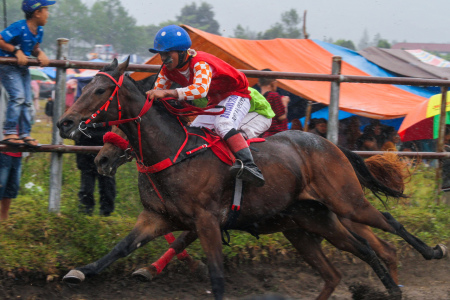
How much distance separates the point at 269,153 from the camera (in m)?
4.36

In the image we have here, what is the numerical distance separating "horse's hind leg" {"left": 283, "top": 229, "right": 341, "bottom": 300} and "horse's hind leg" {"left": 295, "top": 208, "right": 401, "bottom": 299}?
5.9 inches

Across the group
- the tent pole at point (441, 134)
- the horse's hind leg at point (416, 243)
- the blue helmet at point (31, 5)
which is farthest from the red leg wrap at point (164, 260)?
the tent pole at point (441, 134)

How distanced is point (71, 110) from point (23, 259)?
1514 mm

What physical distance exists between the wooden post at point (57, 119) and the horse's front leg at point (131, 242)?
1.29 meters

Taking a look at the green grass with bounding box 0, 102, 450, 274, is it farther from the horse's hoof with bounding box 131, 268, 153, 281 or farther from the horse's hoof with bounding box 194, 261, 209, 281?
the horse's hoof with bounding box 131, 268, 153, 281

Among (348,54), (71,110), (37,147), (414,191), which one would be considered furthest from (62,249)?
(348,54)

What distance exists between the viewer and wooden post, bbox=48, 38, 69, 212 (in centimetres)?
478

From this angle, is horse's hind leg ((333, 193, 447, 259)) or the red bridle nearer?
the red bridle

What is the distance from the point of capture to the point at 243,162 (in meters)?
3.99

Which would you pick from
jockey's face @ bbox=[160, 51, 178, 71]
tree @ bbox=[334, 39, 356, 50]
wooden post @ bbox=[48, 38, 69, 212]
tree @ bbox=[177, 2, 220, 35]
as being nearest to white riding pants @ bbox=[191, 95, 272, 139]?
jockey's face @ bbox=[160, 51, 178, 71]

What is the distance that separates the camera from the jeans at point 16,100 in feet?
14.8

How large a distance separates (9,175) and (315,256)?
116 inches

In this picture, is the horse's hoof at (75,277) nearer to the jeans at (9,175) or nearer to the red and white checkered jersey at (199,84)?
the red and white checkered jersey at (199,84)

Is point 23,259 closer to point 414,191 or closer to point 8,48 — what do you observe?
point 8,48
